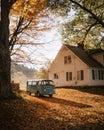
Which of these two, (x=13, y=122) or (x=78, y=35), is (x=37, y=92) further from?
(x=13, y=122)

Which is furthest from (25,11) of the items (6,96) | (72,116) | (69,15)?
(72,116)

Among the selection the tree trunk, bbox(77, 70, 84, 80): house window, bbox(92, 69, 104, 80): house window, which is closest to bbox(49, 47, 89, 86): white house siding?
bbox(77, 70, 84, 80): house window

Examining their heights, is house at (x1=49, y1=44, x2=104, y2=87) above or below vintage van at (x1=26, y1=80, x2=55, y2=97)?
above

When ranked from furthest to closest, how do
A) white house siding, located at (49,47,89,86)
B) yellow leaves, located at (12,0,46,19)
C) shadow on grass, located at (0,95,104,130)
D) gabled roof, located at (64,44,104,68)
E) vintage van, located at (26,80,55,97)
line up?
1. gabled roof, located at (64,44,104,68)
2. white house siding, located at (49,47,89,86)
3. vintage van, located at (26,80,55,97)
4. yellow leaves, located at (12,0,46,19)
5. shadow on grass, located at (0,95,104,130)

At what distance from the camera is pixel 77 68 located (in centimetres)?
3909

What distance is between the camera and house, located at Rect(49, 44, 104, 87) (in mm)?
37719

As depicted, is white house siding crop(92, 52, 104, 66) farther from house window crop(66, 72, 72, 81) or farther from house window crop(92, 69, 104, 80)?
house window crop(66, 72, 72, 81)

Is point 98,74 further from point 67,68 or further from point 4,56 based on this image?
point 4,56

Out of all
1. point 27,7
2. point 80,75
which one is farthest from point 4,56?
point 80,75

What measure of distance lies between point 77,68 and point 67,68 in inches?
107

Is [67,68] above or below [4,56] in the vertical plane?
above

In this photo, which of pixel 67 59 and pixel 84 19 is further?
pixel 67 59

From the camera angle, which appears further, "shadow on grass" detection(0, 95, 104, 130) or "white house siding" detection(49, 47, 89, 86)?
"white house siding" detection(49, 47, 89, 86)

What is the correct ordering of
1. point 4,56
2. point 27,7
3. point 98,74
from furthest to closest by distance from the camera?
point 98,74, point 27,7, point 4,56
